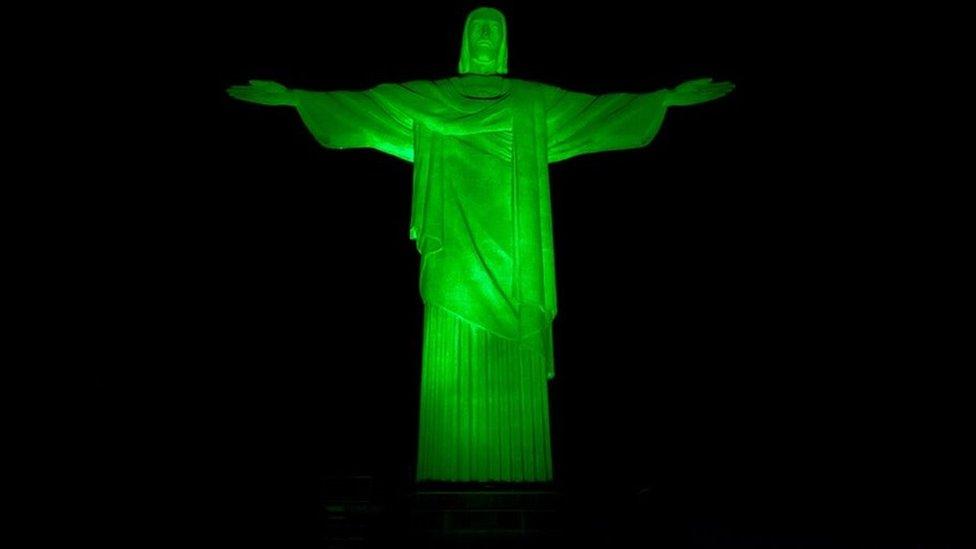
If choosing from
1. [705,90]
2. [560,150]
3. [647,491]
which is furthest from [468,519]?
[705,90]

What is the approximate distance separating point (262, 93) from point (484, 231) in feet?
6.61

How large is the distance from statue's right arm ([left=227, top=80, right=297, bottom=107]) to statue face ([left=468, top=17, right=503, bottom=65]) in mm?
1544

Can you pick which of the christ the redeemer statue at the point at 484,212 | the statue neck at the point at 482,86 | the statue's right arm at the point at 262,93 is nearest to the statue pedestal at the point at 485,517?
the christ the redeemer statue at the point at 484,212

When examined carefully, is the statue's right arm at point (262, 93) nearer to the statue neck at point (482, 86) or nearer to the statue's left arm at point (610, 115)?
the statue neck at point (482, 86)

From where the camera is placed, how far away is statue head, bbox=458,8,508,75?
6211 mm

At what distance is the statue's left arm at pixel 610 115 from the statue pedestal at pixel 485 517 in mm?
2804

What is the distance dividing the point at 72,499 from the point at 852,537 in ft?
21.5

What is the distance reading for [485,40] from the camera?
623cm

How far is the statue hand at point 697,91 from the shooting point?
5820 millimetres

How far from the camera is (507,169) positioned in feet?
19.0

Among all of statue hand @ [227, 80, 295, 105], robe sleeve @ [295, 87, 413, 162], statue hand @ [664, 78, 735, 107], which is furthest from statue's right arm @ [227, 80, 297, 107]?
statue hand @ [664, 78, 735, 107]

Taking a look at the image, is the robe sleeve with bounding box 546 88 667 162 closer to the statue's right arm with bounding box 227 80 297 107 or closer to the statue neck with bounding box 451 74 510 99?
the statue neck with bounding box 451 74 510 99

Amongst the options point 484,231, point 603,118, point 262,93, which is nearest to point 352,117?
point 262,93

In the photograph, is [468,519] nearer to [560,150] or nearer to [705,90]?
[560,150]
